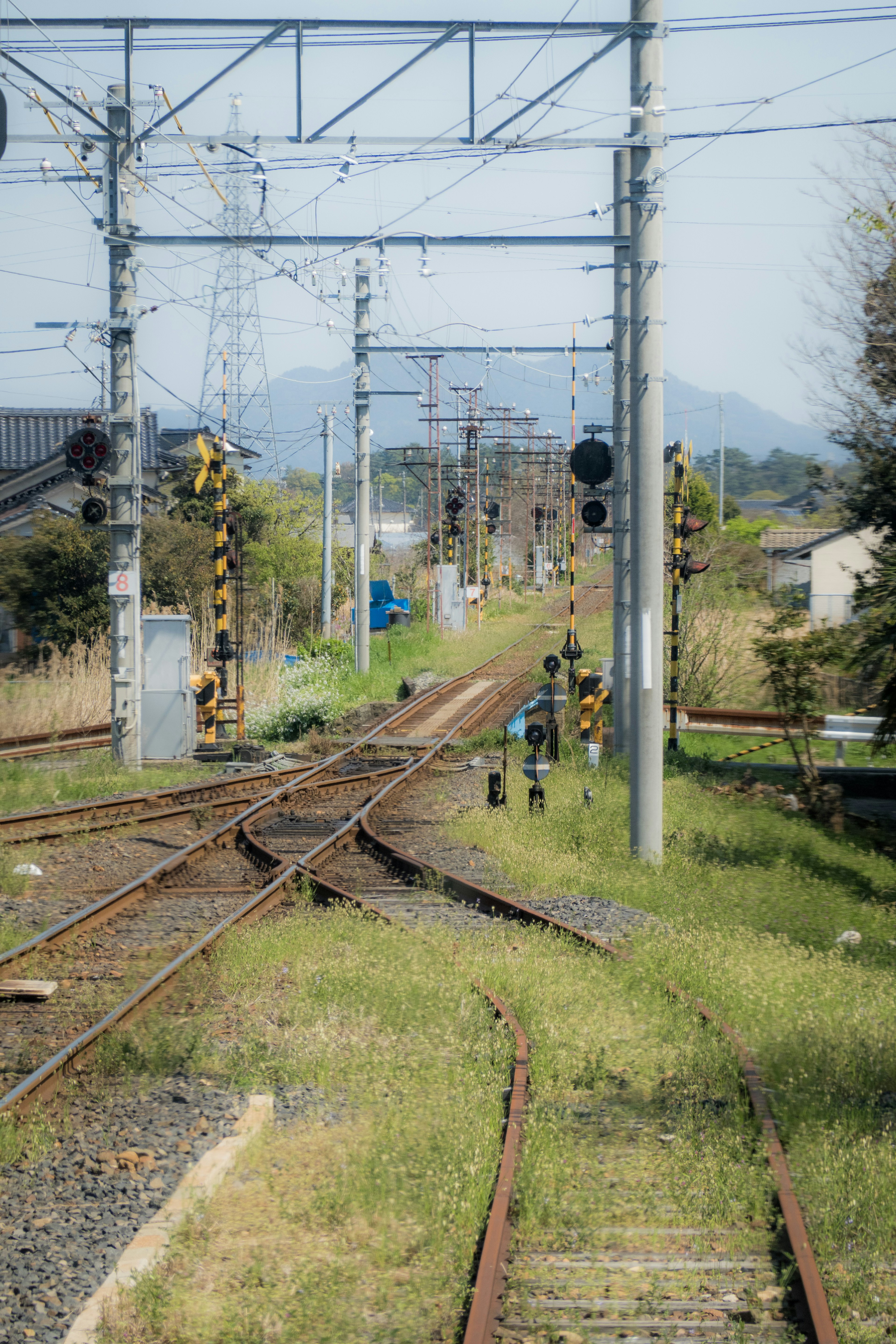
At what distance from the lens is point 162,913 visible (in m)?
9.76

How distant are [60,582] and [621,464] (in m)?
20.2

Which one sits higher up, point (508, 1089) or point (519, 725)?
point (519, 725)

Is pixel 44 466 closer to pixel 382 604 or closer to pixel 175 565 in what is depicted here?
pixel 175 565

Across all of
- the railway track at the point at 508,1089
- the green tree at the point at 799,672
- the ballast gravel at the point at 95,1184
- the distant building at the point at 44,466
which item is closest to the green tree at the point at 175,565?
the distant building at the point at 44,466

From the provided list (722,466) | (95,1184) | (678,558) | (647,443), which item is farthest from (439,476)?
(722,466)

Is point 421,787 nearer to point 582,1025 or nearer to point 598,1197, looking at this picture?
point 582,1025

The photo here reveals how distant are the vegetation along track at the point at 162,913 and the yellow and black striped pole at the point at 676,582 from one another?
3696mm

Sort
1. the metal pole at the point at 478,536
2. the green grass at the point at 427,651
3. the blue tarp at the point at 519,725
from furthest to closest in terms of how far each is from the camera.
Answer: the metal pole at the point at 478,536
the green grass at the point at 427,651
the blue tarp at the point at 519,725

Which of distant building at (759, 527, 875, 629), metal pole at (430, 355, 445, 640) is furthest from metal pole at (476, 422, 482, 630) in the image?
distant building at (759, 527, 875, 629)

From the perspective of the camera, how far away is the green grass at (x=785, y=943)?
15.1 ft

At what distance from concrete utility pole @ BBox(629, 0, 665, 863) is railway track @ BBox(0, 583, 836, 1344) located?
6.23 feet

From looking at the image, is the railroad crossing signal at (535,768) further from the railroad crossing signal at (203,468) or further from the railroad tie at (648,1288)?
the railroad tie at (648,1288)

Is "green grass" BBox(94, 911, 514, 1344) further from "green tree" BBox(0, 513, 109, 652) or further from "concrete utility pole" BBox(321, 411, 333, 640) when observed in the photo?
"green tree" BBox(0, 513, 109, 652)

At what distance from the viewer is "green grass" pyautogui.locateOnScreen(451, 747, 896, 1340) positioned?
460 cm
